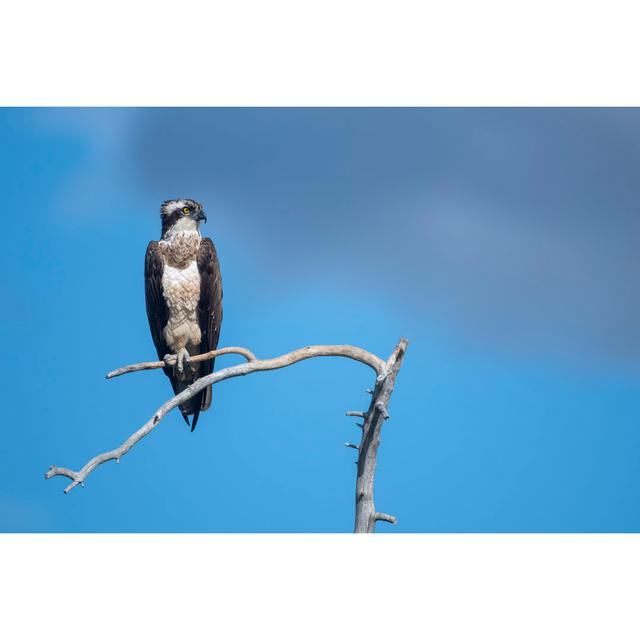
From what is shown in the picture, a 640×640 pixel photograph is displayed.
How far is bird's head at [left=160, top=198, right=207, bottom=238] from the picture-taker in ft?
16.2

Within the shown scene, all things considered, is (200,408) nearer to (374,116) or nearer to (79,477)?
(79,477)

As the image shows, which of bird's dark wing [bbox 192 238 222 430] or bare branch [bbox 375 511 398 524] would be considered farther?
bird's dark wing [bbox 192 238 222 430]

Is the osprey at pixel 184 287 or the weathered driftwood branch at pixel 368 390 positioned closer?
the weathered driftwood branch at pixel 368 390

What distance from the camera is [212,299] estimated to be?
496 centimetres

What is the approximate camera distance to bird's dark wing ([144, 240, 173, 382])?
4934mm

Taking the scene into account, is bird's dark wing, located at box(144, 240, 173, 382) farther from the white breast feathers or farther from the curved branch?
the curved branch

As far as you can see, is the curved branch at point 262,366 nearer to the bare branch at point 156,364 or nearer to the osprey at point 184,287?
the bare branch at point 156,364

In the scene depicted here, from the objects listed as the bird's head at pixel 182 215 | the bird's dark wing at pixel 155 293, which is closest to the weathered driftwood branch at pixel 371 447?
the bird's dark wing at pixel 155 293

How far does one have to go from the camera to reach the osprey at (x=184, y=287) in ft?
16.1

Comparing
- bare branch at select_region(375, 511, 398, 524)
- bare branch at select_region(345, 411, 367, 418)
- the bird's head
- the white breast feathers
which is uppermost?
the bird's head

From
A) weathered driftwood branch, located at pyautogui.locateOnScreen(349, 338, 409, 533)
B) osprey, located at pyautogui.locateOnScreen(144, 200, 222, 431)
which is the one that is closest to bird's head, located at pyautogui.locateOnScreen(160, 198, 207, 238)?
osprey, located at pyautogui.locateOnScreen(144, 200, 222, 431)

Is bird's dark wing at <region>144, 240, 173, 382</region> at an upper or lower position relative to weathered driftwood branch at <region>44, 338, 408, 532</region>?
upper

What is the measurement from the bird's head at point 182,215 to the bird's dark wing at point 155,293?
15 centimetres

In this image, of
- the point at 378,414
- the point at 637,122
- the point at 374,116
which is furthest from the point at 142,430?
the point at 637,122
